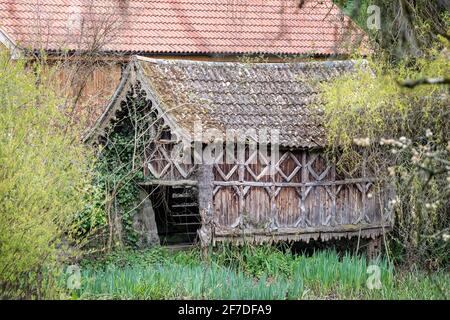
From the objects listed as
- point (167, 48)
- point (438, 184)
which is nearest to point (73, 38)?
point (167, 48)

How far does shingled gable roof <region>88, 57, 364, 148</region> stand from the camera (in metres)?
18.2

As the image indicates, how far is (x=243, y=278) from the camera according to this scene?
1541 cm

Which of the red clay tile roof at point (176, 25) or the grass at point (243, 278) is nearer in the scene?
the grass at point (243, 278)

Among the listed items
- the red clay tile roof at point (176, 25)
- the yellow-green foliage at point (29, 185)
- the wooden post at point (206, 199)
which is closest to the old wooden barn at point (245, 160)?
the wooden post at point (206, 199)

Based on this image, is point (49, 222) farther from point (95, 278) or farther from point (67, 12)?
point (67, 12)

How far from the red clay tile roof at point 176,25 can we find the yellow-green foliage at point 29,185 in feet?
29.6

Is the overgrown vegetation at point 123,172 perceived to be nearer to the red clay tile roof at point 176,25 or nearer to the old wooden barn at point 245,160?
the old wooden barn at point 245,160

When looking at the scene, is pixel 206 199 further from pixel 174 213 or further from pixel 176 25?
pixel 176 25

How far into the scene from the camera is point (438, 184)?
58.6 feet

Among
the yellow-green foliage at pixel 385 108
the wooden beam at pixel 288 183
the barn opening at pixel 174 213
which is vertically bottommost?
the barn opening at pixel 174 213

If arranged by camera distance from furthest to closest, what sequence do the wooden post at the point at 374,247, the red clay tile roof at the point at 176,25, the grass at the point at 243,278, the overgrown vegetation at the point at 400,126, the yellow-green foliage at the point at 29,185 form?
the red clay tile roof at the point at 176,25 → the wooden post at the point at 374,247 → the overgrown vegetation at the point at 400,126 → the grass at the point at 243,278 → the yellow-green foliage at the point at 29,185

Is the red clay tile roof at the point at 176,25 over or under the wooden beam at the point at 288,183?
over

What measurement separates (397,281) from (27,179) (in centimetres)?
668

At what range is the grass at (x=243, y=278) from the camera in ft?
46.7
